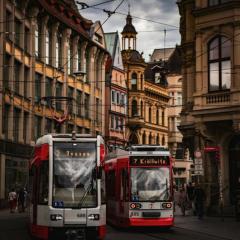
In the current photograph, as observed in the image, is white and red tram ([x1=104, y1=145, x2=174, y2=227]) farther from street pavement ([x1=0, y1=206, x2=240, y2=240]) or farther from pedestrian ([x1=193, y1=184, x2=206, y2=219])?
pedestrian ([x1=193, y1=184, x2=206, y2=219])

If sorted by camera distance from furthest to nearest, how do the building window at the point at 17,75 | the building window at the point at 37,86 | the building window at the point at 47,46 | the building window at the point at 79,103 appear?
the building window at the point at 79,103, the building window at the point at 47,46, the building window at the point at 37,86, the building window at the point at 17,75

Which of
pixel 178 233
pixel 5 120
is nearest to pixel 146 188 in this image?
pixel 178 233

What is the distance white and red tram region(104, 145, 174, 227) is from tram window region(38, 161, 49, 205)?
6.89m

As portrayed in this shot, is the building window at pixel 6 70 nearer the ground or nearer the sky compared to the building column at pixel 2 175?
nearer the sky

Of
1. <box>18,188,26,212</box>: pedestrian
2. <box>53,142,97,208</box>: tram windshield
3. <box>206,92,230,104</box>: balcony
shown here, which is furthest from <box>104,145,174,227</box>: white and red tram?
<box>18,188,26,212</box>: pedestrian

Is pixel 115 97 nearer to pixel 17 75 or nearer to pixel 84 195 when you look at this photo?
pixel 17 75

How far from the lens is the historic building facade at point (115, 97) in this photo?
273 ft

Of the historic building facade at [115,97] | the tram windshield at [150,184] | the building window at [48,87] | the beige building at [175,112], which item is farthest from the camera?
the beige building at [175,112]

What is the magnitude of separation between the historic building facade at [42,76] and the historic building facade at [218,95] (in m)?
8.43

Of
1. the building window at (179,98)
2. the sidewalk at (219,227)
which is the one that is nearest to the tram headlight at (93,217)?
the sidewalk at (219,227)

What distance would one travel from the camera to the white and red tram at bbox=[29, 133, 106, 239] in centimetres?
1959

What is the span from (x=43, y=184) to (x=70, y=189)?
0.87 m

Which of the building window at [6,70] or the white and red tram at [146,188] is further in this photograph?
the building window at [6,70]

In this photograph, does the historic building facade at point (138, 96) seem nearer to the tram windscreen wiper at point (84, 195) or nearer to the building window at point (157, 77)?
the building window at point (157, 77)
